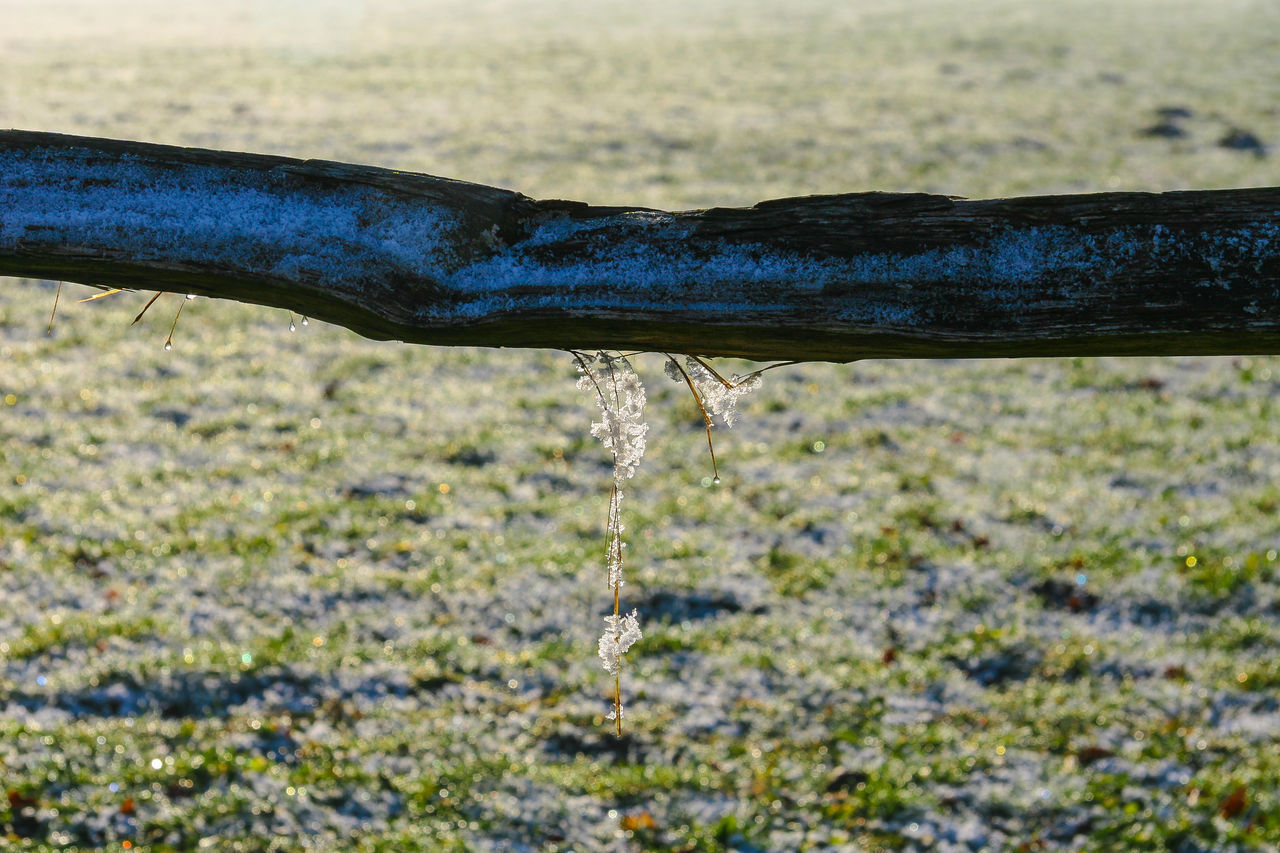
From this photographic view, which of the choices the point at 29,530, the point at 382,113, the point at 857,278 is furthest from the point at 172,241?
the point at 382,113

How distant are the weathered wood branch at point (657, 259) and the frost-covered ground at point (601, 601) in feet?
8.52

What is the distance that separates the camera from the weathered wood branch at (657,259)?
186 cm

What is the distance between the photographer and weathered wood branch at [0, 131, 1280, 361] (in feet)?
6.12

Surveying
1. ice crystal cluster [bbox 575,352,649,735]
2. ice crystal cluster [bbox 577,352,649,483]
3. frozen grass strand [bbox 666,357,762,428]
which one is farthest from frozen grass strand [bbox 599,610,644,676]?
frozen grass strand [bbox 666,357,762,428]

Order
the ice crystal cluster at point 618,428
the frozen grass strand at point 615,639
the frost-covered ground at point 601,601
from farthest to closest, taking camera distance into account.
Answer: the frost-covered ground at point 601,601 → the frozen grass strand at point 615,639 → the ice crystal cluster at point 618,428

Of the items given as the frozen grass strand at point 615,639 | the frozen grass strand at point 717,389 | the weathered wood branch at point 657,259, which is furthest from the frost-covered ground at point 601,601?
the weathered wood branch at point 657,259

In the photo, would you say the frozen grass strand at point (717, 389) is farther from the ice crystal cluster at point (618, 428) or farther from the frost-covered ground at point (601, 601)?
the frost-covered ground at point (601, 601)

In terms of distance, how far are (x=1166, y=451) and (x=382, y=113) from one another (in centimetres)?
1462

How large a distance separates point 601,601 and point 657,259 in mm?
3573

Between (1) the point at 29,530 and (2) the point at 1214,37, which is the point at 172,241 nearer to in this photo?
(1) the point at 29,530

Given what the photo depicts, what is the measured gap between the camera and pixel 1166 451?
684 cm

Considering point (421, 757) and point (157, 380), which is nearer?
point (421, 757)

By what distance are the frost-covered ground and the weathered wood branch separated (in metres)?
2.60

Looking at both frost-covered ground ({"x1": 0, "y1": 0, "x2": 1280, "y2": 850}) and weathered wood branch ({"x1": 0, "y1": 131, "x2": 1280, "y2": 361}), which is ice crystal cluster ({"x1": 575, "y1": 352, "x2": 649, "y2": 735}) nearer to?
weathered wood branch ({"x1": 0, "y1": 131, "x2": 1280, "y2": 361})
